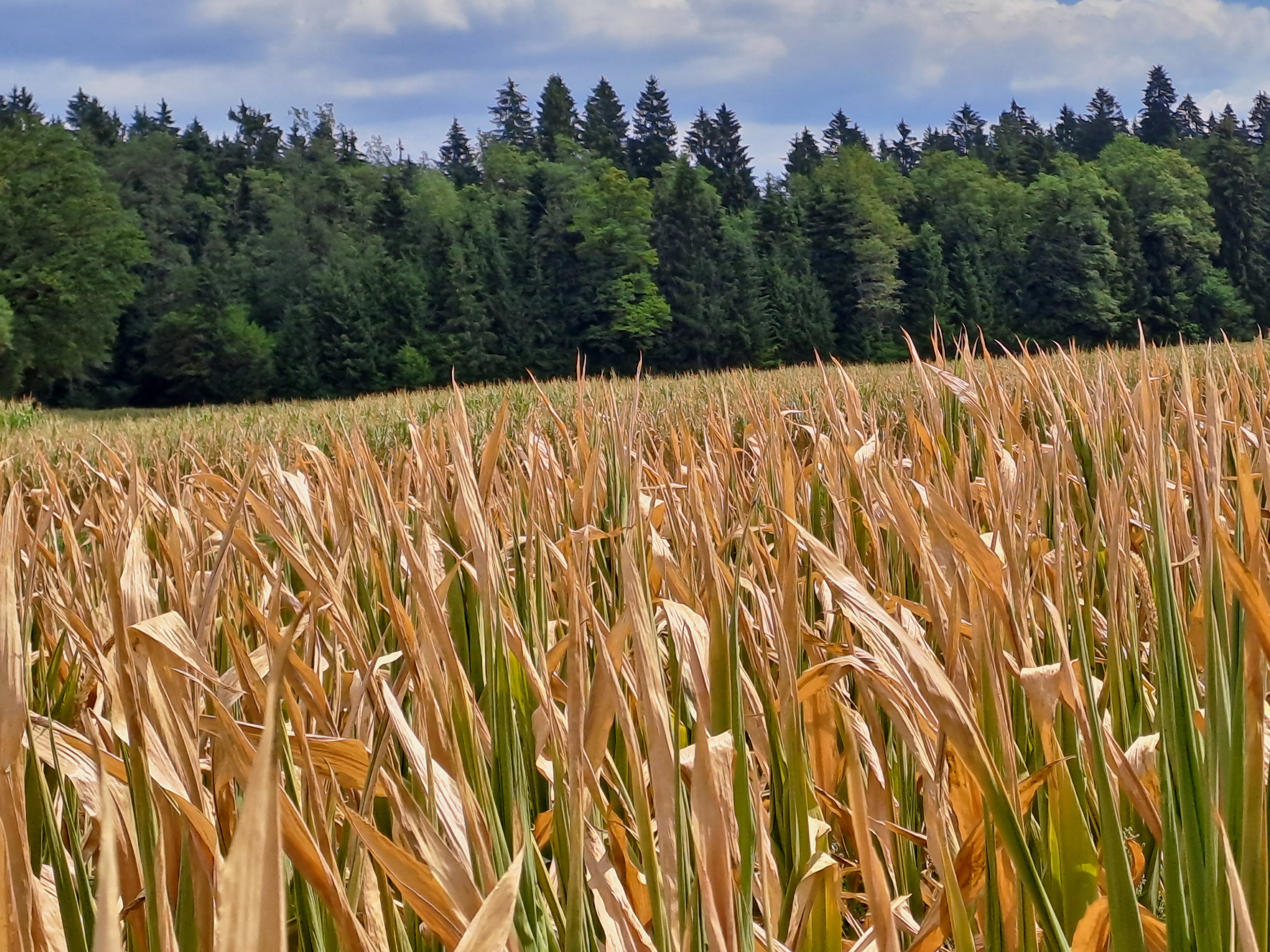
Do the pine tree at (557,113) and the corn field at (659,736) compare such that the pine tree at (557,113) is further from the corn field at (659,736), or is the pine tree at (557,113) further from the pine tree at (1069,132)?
the corn field at (659,736)

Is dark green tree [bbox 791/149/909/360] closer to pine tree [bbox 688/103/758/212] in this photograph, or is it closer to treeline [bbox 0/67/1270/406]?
treeline [bbox 0/67/1270/406]

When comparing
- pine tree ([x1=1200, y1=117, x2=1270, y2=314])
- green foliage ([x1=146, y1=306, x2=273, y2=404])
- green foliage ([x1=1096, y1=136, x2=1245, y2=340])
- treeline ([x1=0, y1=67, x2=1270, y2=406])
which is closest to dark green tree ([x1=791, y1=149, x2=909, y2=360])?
treeline ([x1=0, y1=67, x2=1270, y2=406])

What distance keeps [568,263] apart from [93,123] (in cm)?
3144

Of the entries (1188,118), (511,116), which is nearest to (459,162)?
(511,116)

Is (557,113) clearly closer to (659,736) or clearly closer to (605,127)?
(605,127)

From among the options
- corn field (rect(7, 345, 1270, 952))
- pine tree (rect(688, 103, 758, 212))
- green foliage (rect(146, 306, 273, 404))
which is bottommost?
corn field (rect(7, 345, 1270, 952))

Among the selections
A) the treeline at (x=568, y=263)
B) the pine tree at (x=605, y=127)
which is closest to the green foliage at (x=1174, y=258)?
the treeline at (x=568, y=263)

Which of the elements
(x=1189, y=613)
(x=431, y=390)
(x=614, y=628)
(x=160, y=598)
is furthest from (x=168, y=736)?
(x=431, y=390)

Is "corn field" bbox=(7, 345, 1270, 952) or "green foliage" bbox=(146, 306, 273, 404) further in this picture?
"green foliage" bbox=(146, 306, 273, 404)

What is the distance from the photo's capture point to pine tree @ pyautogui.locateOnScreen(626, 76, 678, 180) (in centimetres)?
6444

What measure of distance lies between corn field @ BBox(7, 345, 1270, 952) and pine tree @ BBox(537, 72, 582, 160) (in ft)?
228

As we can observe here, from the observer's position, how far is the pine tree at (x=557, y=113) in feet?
224

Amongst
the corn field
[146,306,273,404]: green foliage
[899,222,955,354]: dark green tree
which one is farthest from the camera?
[899,222,955,354]: dark green tree

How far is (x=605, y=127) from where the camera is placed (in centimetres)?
6750
